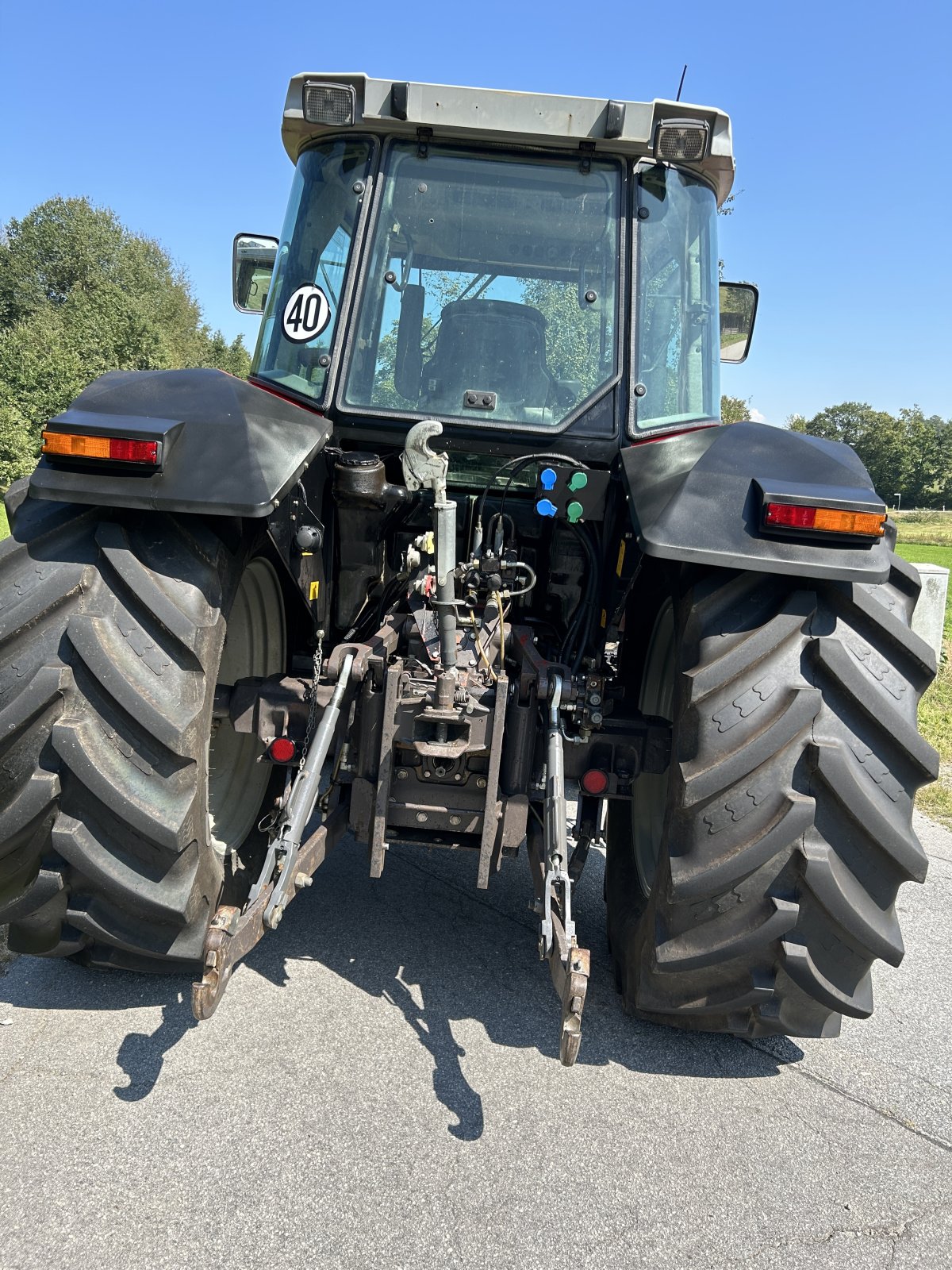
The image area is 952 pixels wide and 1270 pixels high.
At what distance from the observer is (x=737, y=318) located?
432 cm

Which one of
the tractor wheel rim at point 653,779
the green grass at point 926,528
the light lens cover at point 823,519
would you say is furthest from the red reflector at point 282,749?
the green grass at point 926,528

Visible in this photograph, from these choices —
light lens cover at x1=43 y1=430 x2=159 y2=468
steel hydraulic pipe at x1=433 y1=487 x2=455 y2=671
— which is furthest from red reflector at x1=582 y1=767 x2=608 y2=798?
light lens cover at x1=43 y1=430 x2=159 y2=468

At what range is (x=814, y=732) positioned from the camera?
2.52 m

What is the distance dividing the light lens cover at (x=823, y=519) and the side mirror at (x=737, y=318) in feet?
6.63

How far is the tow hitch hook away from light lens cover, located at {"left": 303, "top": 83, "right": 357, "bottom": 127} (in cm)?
210

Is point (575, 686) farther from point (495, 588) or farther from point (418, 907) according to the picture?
point (418, 907)

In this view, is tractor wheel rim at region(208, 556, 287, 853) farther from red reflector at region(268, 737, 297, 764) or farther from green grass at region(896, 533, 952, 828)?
green grass at region(896, 533, 952, 828)

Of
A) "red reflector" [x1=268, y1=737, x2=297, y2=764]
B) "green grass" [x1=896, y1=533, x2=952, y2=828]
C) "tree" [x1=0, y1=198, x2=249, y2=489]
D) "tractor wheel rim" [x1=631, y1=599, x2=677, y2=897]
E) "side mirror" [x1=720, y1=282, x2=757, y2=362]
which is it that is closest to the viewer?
"red reflector" [x1=268, y1=737, x2=297, y2=764]

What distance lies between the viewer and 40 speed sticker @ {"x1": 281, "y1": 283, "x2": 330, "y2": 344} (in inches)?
134

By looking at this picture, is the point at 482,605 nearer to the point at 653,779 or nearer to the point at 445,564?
the point at 445,564

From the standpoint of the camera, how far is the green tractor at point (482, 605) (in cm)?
248

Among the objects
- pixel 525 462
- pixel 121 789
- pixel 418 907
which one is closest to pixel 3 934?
pixel 121 789

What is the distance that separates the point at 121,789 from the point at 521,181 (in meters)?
2.47

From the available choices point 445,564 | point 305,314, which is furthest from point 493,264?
point 445,564
